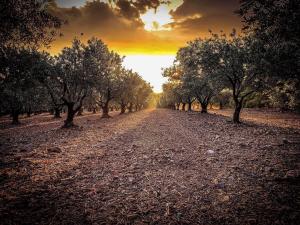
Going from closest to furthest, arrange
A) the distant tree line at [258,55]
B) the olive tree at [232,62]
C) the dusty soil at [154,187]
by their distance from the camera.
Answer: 1. the dusty soil at [154,187]
2. the distant tree line at [258,55]
3. the olive tree at [232,62]

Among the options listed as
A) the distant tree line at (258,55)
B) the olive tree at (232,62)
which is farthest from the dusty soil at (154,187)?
the olive tree at (232,62)

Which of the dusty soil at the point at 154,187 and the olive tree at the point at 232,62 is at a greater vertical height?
the olive tree at the point at 232,62

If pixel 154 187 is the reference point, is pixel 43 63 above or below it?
above

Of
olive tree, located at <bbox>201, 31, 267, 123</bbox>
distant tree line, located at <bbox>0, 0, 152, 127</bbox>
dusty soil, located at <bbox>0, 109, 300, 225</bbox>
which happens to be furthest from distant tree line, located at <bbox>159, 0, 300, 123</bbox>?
distant tree line, located at <bbox>0, 0, 152, 127</bbox>

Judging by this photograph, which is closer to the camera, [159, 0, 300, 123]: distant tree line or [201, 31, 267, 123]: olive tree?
[159, 0, 300, 123]: distant tree line

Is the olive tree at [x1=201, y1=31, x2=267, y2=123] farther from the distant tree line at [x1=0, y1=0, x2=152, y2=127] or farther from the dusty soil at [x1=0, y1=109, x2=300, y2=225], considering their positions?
the distant tree line at [x1=0, y1=0, x2=152, y2=127]

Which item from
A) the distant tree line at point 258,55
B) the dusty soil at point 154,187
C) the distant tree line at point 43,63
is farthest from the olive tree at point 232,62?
the distant tree line at point 43,63

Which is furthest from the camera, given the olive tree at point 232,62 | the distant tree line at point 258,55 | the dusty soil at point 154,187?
the olive tree at point 232,62

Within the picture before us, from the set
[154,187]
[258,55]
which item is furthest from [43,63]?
[258,55]

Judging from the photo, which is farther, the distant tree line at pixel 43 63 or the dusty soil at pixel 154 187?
the distant tree line at pixel 43 63

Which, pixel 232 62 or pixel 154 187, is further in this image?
pixel 232 62

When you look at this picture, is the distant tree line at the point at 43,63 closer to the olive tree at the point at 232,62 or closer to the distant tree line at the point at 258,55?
the distant tree line at the point at 258,55

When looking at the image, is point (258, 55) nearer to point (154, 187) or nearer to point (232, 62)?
point (232, 62)

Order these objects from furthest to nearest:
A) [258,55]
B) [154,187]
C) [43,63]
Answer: [43,63], [258,55], [154,187]
